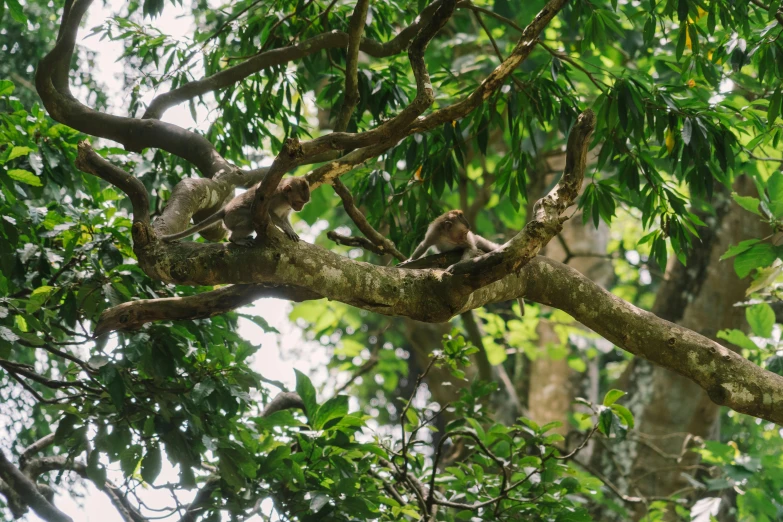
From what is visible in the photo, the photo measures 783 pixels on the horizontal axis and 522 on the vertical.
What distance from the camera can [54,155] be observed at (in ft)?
13.8

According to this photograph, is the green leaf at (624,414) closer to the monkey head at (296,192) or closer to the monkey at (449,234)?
the monkey at (449,234)

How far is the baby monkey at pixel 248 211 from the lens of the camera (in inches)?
151

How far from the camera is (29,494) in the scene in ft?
13.6

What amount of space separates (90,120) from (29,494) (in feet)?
6.48

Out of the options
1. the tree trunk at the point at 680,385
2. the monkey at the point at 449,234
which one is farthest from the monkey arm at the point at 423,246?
the tree trunk at the point at 680,385

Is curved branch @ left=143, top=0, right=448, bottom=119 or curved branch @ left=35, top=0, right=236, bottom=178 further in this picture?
curved branch @ left=143, top=0, right=448, bottom=119

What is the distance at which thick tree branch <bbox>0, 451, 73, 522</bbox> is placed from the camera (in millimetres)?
4109

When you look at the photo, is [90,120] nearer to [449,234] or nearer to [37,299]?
[37,299]

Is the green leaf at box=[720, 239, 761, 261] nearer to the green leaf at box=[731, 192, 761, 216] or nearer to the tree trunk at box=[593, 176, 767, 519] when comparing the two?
the green leaf at box=[731, 192, 761, 216]

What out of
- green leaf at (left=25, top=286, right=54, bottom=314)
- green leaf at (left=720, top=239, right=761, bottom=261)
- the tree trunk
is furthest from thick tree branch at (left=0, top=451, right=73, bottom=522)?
the tree trunk

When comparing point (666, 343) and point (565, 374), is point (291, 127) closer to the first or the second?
point (666, 343)

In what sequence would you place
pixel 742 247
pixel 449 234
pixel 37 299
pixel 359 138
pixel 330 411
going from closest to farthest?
pixel 359 138
pixel 37 299
pixel 742 247
pixel 330 411
pixel 449 234

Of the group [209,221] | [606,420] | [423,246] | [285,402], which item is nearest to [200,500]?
[285,402]

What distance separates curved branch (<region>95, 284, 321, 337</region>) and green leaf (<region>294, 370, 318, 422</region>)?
871 millimetres
